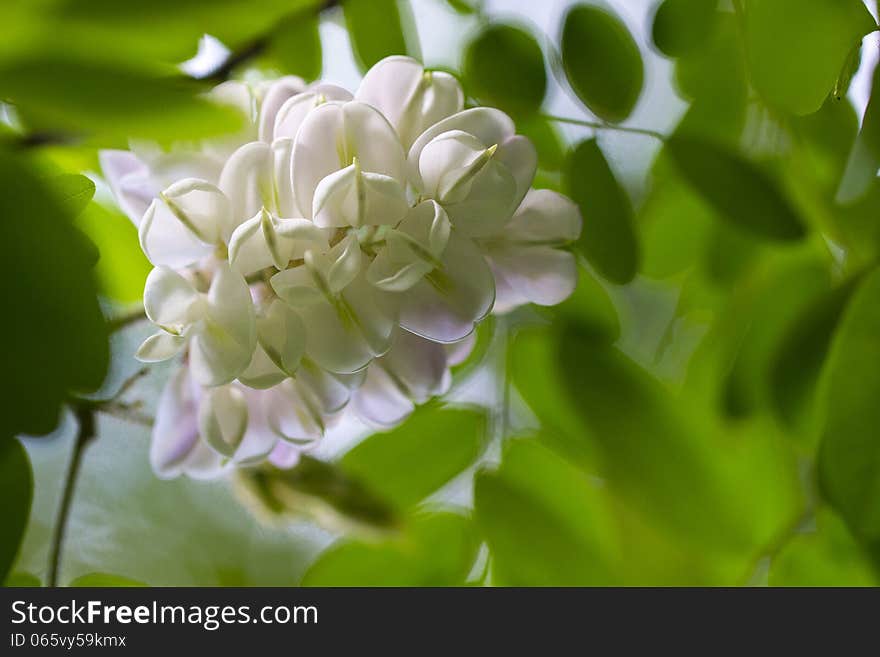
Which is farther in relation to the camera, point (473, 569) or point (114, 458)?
point (114, 458)

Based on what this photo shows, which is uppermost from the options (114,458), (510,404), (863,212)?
(863,212)

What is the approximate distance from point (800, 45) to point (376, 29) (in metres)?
0.25

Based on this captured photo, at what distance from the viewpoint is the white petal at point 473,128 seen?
379 millimetres

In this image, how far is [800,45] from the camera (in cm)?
42

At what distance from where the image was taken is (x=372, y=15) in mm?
528

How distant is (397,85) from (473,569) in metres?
0.35

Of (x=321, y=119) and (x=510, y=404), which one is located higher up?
(x=321, y=119)

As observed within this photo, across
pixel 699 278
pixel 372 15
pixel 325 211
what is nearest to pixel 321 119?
pixel 325 211

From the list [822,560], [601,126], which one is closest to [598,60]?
[601,126]

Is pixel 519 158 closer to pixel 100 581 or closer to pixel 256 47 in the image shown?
pixel 256 47
